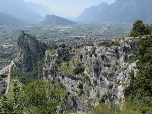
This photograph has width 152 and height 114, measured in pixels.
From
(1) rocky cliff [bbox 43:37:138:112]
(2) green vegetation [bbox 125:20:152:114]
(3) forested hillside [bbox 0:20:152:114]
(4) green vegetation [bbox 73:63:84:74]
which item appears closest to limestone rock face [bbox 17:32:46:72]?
(3) forested hillside [bbox 0:20:152:114]

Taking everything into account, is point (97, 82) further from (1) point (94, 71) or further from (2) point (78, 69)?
(2) point (78, 69)

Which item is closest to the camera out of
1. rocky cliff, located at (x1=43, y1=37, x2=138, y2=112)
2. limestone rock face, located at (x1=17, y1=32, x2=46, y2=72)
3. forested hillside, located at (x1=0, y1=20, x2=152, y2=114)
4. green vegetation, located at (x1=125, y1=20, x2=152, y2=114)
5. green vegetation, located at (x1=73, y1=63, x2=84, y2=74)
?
forested hillside, located at (x1=0, y1=20, x2=152, y2=114)

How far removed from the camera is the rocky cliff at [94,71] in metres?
37.4

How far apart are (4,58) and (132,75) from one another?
17572cm

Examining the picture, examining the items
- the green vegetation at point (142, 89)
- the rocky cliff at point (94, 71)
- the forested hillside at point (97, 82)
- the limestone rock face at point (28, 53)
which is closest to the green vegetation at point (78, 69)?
the forested hillside at point (97, 82)

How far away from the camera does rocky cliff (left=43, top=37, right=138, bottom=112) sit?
37394mm

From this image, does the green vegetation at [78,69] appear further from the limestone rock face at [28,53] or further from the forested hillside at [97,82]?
the limestone rock face at [28,53]

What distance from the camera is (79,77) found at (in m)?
52.8

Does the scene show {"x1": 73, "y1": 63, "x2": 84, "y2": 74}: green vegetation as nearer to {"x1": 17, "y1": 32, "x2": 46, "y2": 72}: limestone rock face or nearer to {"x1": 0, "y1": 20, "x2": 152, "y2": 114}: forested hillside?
{"x1": 0, "y1": 20, "x2": 152, "y2": 114}: forested hillside

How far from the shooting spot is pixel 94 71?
48.7 meters

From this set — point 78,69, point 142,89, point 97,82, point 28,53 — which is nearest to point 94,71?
point 97,82

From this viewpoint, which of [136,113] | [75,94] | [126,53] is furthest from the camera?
[75,94]

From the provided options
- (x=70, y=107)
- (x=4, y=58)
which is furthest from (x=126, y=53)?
(x=4, y=58)

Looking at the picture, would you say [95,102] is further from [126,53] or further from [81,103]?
[126,53]
